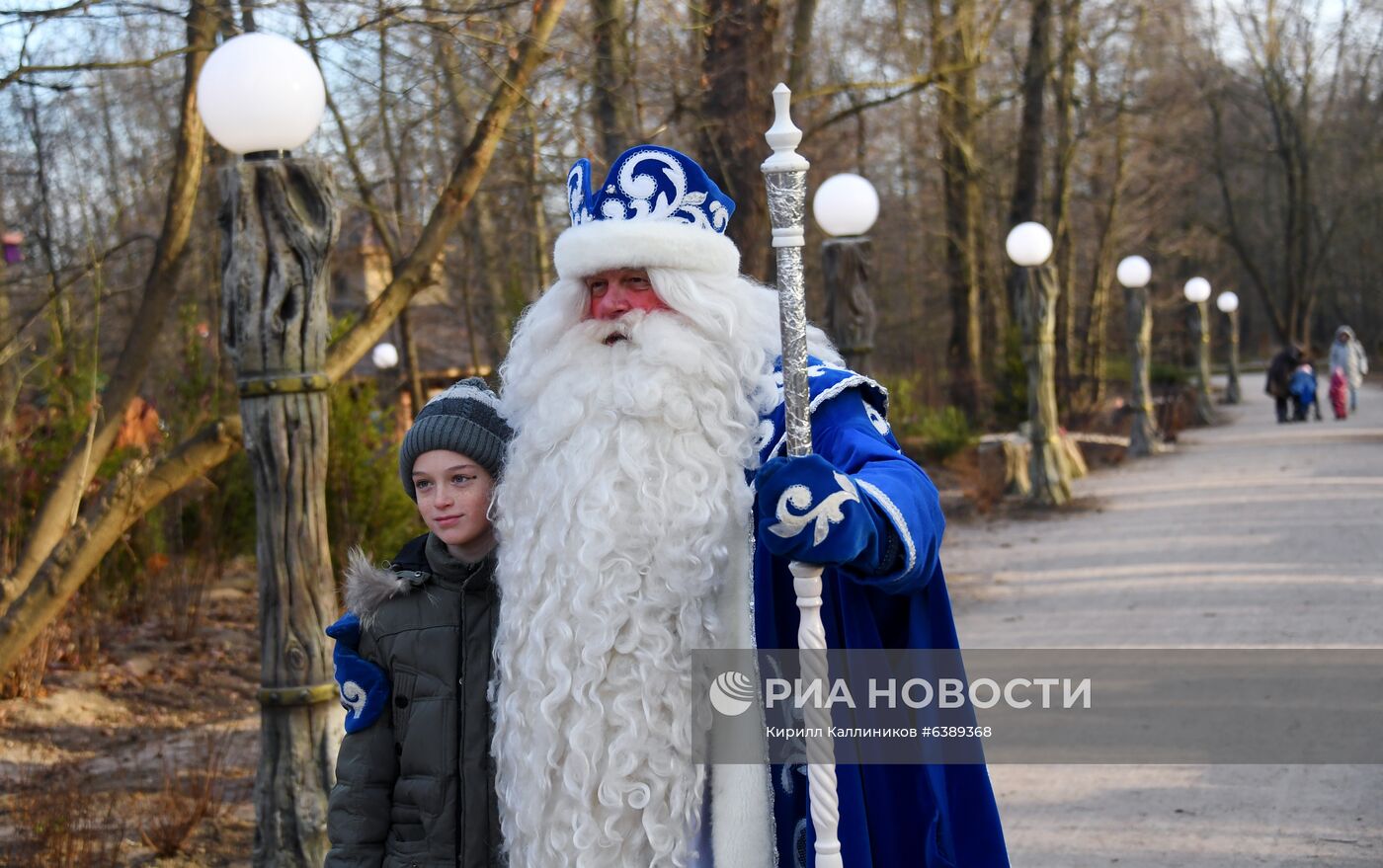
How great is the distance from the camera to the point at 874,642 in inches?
97.4

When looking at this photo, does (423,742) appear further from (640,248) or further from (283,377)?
(283,377)

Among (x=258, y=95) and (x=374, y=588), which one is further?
(x=258, y=95)

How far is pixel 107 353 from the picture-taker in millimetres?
14414

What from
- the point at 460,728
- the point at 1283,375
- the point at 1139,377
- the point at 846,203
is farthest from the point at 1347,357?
the point at 460,728

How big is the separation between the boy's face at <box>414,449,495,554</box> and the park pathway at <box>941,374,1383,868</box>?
9.21 ft

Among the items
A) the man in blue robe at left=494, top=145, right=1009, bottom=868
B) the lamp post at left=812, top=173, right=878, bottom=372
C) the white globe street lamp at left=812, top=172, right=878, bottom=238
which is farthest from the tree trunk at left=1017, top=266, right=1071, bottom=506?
the man in blue robe at left=494, top=145, right=1009, bottom=868

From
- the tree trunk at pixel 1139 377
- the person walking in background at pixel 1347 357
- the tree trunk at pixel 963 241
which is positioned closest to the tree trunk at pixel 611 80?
the tree trunk at pixel 963 241

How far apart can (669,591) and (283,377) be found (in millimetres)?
2435

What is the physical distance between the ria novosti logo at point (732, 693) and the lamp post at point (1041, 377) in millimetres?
11983

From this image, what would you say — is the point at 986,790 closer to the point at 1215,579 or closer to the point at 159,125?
the point at 1215,579

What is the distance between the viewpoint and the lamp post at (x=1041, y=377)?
46.0 feet

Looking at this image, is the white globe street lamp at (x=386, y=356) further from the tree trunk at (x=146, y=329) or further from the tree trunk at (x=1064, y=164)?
the tree trunk at (x=146, y=329)

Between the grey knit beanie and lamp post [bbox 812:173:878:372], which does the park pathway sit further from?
the grey knit beanie

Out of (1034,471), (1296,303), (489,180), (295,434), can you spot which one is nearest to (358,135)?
(489,180)
